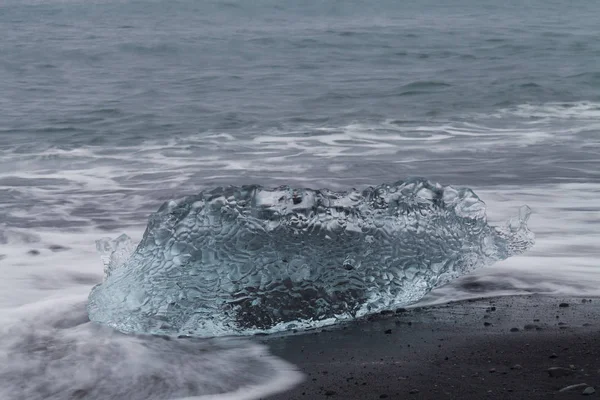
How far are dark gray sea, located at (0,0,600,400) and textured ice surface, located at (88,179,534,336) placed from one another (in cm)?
15

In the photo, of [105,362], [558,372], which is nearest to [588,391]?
[558,372]

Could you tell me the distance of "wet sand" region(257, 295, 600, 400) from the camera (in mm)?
2457

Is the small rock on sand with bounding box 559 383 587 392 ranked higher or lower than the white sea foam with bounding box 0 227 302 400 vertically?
higher

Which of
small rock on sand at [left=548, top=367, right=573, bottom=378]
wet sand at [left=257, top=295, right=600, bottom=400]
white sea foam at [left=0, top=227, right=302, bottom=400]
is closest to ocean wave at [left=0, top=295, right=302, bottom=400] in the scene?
white sea foam at [left=0, top=227, right=302, bottom=400]

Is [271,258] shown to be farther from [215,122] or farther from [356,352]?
[215,122]

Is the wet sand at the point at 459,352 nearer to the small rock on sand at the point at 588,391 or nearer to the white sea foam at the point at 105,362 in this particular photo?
the small rock on sand at the point at 588,391

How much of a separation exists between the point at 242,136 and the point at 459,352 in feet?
18.9

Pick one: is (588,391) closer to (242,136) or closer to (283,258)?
(283,258)

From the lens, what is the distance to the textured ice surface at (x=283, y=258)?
3240 millimetres

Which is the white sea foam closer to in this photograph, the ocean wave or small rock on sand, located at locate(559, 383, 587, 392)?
the ocean wave

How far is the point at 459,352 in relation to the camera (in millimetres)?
2768

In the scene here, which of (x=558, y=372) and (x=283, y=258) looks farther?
(x=283, y=258)

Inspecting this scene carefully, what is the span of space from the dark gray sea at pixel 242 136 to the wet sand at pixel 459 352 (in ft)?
0.48

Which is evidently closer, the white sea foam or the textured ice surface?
the white sea foam
